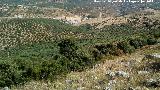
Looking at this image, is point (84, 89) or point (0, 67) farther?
point (0, 67)

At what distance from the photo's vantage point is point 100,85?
1836cm

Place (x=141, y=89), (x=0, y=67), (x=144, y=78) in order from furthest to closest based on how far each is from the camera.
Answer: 1. (x=0, y=67)
2. (x=144, y=78)
3. (x=141, y=89)

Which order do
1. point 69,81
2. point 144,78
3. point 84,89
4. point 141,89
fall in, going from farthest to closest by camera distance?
point 69,81
point 144,78
point 84,89
point 141,89

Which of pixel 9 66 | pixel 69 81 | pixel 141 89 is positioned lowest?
pixel 9 66

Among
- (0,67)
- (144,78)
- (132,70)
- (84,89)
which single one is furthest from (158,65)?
(0,67)

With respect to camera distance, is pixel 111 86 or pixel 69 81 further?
pixel 69 81

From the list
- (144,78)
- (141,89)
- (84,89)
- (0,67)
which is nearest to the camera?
(141,89)

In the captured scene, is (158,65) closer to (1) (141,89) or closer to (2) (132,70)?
(2) (132,70)

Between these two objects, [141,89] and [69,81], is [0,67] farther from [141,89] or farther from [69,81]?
[141,89]

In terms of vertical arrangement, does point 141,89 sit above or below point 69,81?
above

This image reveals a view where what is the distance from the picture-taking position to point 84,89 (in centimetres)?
1747

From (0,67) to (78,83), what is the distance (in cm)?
2135

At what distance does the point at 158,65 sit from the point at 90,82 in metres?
4.65

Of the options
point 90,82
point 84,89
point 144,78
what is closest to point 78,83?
point 90,82
